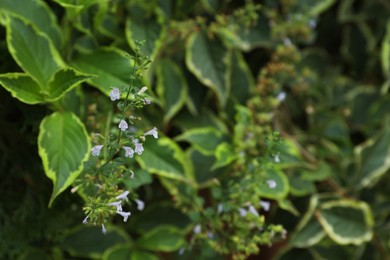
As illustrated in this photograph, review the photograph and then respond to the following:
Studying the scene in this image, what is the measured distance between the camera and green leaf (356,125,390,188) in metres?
1.43

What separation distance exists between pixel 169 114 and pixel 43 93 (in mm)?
422

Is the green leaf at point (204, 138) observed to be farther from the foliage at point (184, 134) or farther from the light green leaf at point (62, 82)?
the light green leaf at point (62, 82)

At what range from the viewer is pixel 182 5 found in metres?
1.35

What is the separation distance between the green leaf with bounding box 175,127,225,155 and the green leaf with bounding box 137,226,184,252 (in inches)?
7.6

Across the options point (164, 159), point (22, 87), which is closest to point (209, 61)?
point (164, 159)

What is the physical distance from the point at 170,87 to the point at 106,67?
33cm

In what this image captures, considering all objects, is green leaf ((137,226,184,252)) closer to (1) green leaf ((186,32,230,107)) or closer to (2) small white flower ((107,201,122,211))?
(1) green leaf ((186,32,230,107))

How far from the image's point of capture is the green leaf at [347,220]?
132cm

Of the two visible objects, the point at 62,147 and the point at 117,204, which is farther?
the point at 62,147

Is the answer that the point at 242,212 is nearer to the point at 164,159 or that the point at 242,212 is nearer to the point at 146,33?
the point at 164,159

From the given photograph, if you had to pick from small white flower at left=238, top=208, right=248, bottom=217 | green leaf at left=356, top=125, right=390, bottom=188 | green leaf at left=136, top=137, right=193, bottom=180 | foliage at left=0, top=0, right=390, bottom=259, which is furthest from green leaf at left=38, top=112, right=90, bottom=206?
green leaf at left=356, top=125, right=390, bottom=188

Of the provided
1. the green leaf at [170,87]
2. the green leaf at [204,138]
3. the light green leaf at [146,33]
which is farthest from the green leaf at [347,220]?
the light green leaf at [146,33]

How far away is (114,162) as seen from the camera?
0.87 meters

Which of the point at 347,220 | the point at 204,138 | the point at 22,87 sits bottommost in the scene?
the point at 347,220
